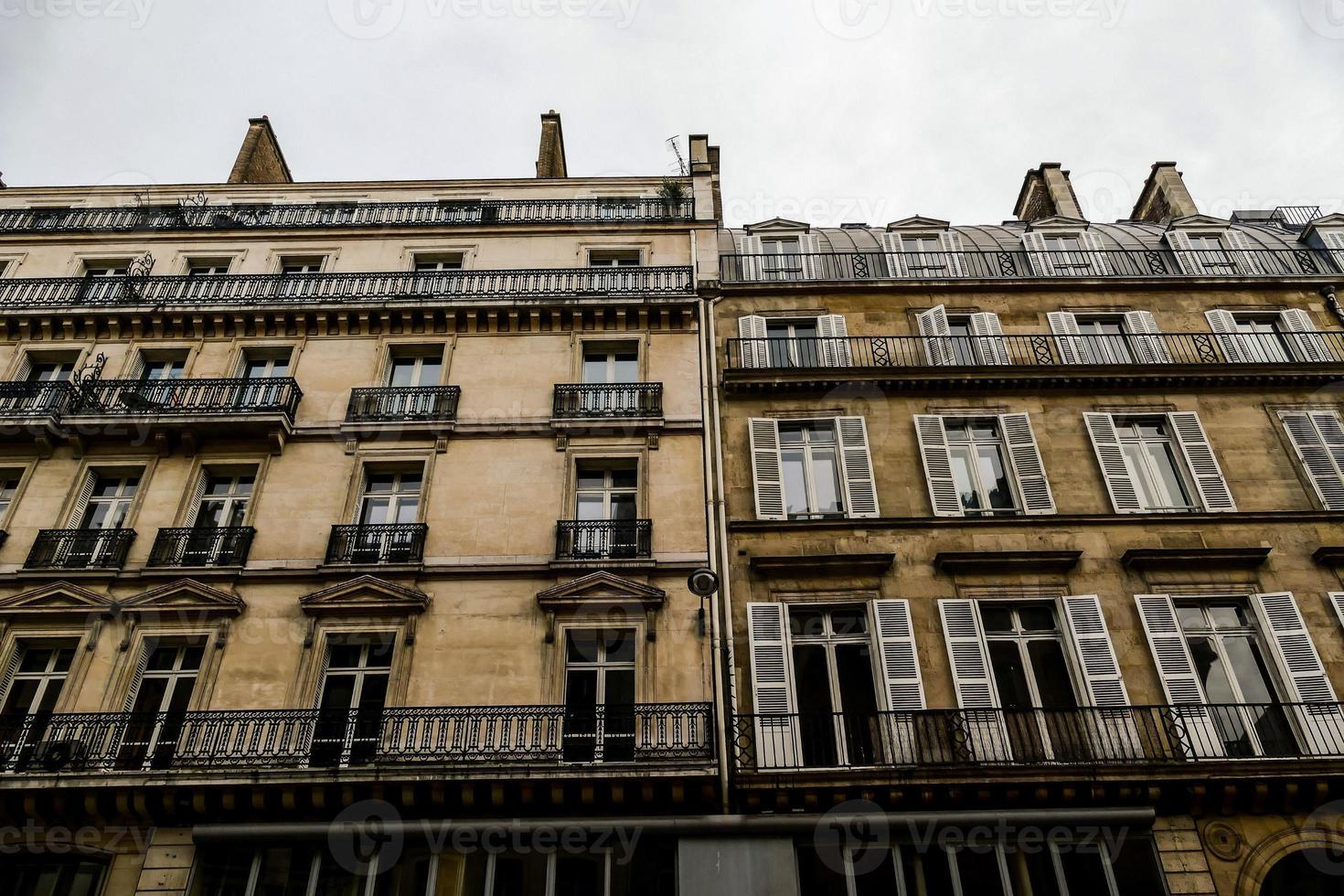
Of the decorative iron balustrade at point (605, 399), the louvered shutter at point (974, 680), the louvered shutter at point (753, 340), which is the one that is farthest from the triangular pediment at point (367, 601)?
the louvered shutter at point (974, 680)

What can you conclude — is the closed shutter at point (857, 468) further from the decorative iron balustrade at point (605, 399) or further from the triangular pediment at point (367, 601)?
the triangular pediment at point (367, 601)

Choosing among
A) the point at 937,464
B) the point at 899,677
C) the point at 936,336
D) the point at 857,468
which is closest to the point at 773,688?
the point at 899,677

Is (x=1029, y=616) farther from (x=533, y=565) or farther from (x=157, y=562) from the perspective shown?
(x=157, y=562)

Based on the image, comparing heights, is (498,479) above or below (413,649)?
above

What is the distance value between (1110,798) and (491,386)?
506 inches

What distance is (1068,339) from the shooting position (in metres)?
18.4

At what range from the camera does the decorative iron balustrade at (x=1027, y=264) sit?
19.9 metres

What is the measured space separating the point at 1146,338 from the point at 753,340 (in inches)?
317

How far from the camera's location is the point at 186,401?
1766 cm

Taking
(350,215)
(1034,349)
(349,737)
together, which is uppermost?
(350,215)

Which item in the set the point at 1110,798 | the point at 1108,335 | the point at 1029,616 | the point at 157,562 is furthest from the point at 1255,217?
the point at 157,562

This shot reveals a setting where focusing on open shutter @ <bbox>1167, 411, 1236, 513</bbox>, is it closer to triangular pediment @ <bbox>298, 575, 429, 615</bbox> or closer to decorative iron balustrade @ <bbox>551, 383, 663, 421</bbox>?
decorative iron balustrade @ <bbox>551, 383, 663, 421</bbox>

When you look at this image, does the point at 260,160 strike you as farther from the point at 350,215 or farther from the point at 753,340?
the point at 753,340

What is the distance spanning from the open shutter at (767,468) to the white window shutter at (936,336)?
368 cm
